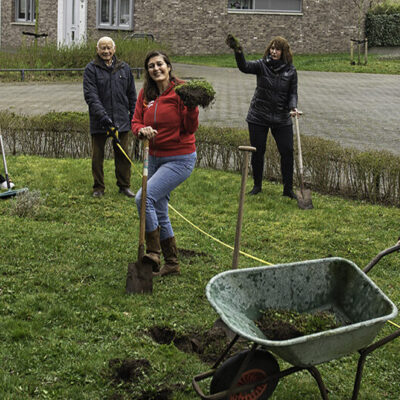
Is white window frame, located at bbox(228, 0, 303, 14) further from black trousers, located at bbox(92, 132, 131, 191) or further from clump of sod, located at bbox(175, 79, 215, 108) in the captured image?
clump of sod, located at bbox(175, 79, 215, 108)

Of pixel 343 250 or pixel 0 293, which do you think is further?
pixel 343 250

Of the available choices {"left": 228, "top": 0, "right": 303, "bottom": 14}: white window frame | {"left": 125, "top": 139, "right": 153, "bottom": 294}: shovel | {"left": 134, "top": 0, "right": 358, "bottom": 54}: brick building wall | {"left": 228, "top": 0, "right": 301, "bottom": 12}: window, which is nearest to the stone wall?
→ {"left": 134, "top": 0, "right": 358, "bottom": 54}: brick building wall

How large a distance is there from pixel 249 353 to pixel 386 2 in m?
31.1

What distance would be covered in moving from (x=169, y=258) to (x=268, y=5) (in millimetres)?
26308

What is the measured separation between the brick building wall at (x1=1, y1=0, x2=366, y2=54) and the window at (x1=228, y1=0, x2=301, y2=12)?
37 cm

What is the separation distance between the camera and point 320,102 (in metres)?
18.3

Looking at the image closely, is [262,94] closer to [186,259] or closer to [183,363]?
[186,259]

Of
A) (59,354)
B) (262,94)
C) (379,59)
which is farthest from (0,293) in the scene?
(379,59)

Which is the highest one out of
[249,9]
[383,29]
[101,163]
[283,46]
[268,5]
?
[268,5]

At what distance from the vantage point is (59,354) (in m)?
4.50

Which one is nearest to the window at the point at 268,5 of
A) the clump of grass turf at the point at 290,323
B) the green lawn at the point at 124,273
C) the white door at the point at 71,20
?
the white door at the point at 71,20

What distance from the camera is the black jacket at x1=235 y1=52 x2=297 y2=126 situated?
857 centimetres

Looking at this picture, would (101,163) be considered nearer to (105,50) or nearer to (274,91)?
(105,50)

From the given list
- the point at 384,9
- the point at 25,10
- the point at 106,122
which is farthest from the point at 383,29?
the point at 106,122
